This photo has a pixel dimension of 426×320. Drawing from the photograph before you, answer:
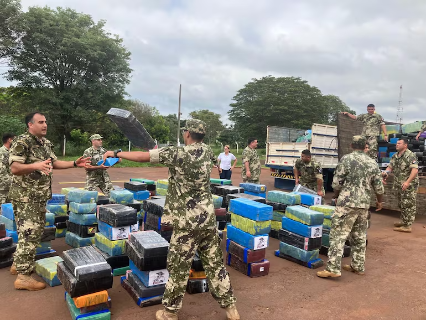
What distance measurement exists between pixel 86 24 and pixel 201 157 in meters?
25.5

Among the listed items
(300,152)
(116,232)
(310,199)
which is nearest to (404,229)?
(310,199)

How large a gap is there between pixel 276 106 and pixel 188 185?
3653cm

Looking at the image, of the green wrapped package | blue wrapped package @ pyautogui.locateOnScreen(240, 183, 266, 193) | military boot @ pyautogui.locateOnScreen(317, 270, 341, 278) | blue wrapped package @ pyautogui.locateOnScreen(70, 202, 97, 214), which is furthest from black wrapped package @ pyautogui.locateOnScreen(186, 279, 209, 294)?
blue wrapped package @ pyautogui.locateOnScreen(240, 183, 266, 193)

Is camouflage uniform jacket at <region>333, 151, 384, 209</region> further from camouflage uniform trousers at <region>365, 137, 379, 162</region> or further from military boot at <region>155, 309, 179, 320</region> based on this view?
camouflage uniform trousers at <region>365, 137, 379, 162</region>

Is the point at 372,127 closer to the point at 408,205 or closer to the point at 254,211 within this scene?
the point at 408,205

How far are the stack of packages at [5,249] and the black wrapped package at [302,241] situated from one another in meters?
4.03

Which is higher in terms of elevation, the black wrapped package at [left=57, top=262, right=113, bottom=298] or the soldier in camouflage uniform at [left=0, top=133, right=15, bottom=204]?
the soldier in camouflage uniform at [left=0, top=133, right=15, bottom=204]

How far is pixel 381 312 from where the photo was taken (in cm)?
343

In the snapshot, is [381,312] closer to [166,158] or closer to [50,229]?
[166,158]

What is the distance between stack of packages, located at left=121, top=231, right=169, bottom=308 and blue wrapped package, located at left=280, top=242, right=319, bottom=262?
7.45 ft

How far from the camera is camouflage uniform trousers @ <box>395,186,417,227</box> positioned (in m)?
6.93

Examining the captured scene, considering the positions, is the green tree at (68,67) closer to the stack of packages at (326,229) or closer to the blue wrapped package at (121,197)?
the blue wrapped package at (121,197)

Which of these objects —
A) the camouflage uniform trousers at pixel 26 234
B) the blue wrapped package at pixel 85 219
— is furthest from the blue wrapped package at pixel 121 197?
the camouflage uniform trousers at pixel 26 234

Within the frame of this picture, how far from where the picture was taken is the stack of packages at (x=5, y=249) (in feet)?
13.6
